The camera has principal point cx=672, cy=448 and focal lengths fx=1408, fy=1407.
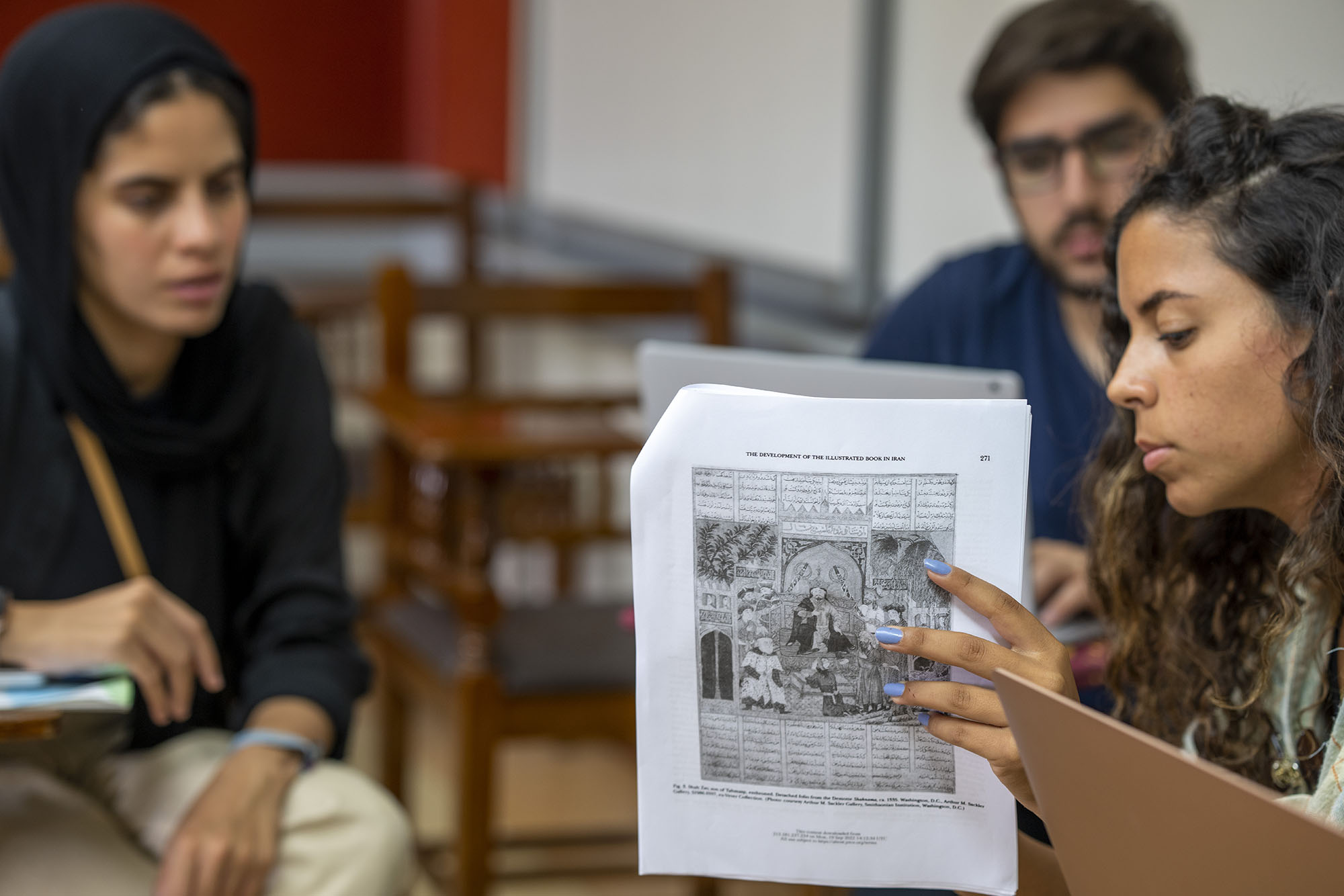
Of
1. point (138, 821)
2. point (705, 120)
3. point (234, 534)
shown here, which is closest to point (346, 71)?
point (705, 120)

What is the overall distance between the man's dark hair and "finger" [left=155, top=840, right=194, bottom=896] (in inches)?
48.0

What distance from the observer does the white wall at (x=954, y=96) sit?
169 cm

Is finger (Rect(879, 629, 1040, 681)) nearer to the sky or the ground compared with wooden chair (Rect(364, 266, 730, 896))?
nearer to the sky

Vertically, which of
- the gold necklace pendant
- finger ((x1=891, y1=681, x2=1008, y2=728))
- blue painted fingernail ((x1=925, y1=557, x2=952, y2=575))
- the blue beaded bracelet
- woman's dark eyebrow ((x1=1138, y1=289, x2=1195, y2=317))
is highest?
woman's dark eyebrow ((x1=1138, y1=289, x2=1195, y2=317))

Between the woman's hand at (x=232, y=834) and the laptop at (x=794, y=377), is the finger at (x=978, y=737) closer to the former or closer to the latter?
the laptop at (x=794, y=377)

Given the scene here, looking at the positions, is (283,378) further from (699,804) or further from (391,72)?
(391,72)

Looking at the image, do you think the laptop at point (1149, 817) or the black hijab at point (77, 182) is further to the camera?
the black hijab at point (77, 182)

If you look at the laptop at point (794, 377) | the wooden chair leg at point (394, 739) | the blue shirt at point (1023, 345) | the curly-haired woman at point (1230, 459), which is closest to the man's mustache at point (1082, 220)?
the blue shirt at point (1023, 345)

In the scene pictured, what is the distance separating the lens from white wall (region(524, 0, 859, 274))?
7.98ft

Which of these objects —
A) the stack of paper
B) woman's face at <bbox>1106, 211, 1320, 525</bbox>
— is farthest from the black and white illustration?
the stack of paper

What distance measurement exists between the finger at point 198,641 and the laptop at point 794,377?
0.45 m

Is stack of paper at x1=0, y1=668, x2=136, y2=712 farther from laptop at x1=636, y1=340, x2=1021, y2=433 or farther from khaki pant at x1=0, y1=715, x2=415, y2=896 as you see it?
laptop at x1=636, y1=340, x2=1021, y2=433

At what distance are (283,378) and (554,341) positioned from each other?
2.14 meters

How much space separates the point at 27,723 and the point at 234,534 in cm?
52
